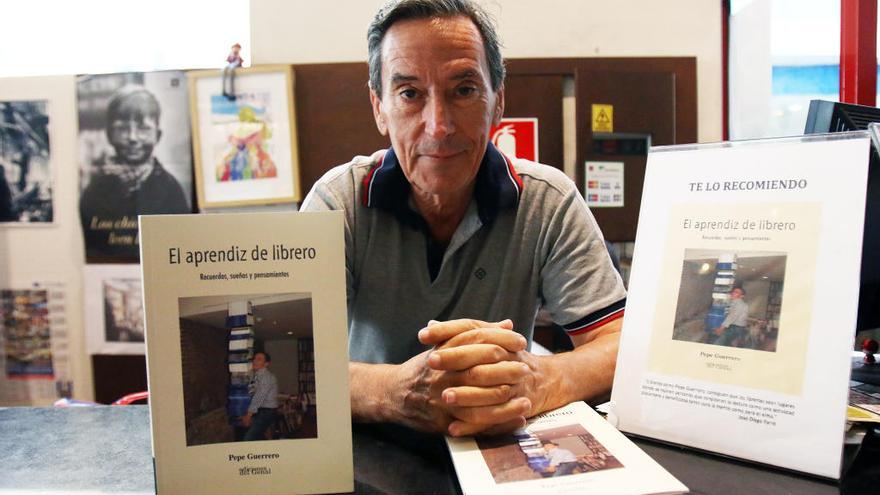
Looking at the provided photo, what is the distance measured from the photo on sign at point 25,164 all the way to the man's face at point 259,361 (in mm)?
2320

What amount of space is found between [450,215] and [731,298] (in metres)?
0.67

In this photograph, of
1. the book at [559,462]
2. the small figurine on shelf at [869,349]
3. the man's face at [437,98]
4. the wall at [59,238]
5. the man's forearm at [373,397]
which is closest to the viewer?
the book at [559,462]

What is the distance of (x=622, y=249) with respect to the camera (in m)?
2.30

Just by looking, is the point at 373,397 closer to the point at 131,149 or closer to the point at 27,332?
the point at 131,149

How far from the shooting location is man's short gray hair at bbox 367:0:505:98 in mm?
1062

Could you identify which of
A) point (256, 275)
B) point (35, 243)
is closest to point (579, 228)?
point (256, 275)

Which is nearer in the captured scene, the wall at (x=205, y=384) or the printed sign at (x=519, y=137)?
the wall at (x=205, y=384)

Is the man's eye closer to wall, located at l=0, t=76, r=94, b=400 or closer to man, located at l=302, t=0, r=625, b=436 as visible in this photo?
man, located at l=302, t=0, r=625, b=436

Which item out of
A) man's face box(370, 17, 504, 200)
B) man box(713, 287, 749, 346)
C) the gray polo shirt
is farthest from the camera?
the gray polo shirt

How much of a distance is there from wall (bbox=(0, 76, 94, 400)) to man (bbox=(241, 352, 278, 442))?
2234 millimetres

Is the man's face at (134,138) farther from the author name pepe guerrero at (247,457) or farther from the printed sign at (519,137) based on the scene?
the author name pepe guerrero at (247,457)

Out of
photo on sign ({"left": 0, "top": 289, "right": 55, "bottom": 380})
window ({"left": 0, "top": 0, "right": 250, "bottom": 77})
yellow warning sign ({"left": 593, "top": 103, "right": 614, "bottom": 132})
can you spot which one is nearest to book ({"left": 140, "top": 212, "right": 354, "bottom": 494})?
yellow warning sign ({"left": 593, "top": 103, "right": 614, "bottom": 132})

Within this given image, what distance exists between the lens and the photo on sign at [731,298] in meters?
0.62

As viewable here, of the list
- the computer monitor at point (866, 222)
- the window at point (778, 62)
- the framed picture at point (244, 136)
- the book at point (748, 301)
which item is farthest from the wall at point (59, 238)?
the window at point (778, 62)
